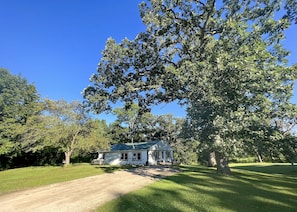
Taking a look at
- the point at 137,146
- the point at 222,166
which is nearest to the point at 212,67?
the point at 222,166

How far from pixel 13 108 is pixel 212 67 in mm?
30853

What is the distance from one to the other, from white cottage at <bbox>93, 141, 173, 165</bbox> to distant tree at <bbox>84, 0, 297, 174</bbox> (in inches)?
548

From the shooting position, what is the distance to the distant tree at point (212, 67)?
883cm

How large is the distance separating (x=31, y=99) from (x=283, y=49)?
35445 mm

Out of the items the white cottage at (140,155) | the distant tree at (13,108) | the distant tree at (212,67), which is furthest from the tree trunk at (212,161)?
the distant tree at (13,108)

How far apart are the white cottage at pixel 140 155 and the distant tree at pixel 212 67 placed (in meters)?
13.9

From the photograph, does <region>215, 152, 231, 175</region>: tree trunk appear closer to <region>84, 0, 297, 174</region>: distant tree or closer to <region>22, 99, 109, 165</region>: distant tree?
<region>84, 0, 297, 174</region>: distant tree

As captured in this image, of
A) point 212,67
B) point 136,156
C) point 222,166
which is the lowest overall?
point 222,166

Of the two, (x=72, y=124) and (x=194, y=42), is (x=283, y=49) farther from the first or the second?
(x=72, y=124)

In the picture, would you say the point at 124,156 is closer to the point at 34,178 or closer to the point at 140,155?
the point at 140,155

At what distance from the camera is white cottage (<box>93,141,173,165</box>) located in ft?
90.3

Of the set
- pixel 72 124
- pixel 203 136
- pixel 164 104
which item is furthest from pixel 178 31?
pixel 72 124

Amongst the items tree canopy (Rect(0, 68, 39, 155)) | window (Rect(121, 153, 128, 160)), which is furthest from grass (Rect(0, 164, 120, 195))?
window (Rect(121, 153, 128, 160))

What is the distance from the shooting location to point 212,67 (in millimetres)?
9516
